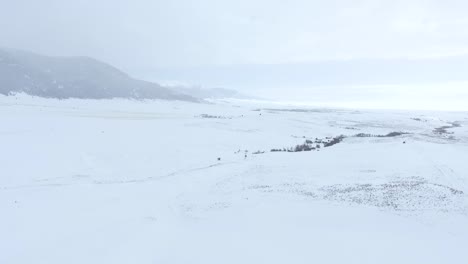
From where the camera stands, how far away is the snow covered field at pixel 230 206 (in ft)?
59.0

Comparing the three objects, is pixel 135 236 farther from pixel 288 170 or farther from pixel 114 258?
pixel 288 170

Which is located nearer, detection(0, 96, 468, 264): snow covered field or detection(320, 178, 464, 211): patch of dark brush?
detection(0, 96, 468, 264): snow covered field

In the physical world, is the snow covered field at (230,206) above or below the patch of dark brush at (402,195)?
below

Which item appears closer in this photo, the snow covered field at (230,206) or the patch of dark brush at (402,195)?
the snow covered field at (230,206)

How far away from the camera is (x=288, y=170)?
34.0 meters

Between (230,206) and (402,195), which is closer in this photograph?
(230,206)

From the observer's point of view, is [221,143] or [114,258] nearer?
[114,258]

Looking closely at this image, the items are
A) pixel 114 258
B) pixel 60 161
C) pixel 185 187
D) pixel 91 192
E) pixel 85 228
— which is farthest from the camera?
pixel 60 161

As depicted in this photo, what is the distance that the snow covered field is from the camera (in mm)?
17969

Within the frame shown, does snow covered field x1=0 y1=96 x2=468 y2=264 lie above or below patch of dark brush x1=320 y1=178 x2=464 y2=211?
below

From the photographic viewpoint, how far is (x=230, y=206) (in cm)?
2436

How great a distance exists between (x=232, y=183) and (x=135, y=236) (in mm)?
11411

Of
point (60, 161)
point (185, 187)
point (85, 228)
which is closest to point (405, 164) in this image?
point (185, 187)

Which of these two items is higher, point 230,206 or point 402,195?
point 402,195
